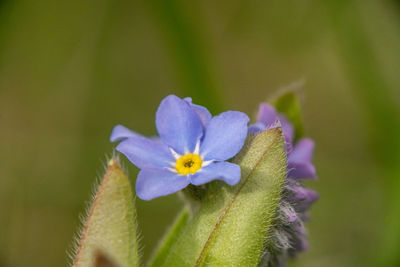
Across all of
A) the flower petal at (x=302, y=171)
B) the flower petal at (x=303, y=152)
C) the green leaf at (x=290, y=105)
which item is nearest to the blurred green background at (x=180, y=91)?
the green leaf at (x=290, y=105)

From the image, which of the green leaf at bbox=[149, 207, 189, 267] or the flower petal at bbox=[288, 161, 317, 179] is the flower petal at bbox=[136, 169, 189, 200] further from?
the flower petal at bbox=[288, 161, 317, 179]

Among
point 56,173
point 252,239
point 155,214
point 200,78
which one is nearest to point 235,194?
point 252,239

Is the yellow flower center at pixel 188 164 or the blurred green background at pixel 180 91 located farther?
the blurred green background at pixel 180 91

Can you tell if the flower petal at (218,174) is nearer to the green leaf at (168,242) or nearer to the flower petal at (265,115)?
the green leaf at (168,242)

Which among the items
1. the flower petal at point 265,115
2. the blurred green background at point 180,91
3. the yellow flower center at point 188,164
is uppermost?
the blurred green background at point 180,91

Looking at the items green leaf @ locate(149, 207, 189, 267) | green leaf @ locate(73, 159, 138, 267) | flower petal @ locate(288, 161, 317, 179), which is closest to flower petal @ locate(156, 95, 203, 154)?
green leaf @ locate(73, 159, 138, 267)

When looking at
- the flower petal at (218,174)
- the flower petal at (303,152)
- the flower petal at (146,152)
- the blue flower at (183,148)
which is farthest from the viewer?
the flower petal at (303,152)

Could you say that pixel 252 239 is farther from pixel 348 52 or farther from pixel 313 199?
pixel 348 52

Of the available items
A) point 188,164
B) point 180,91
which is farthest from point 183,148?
point 180,91
